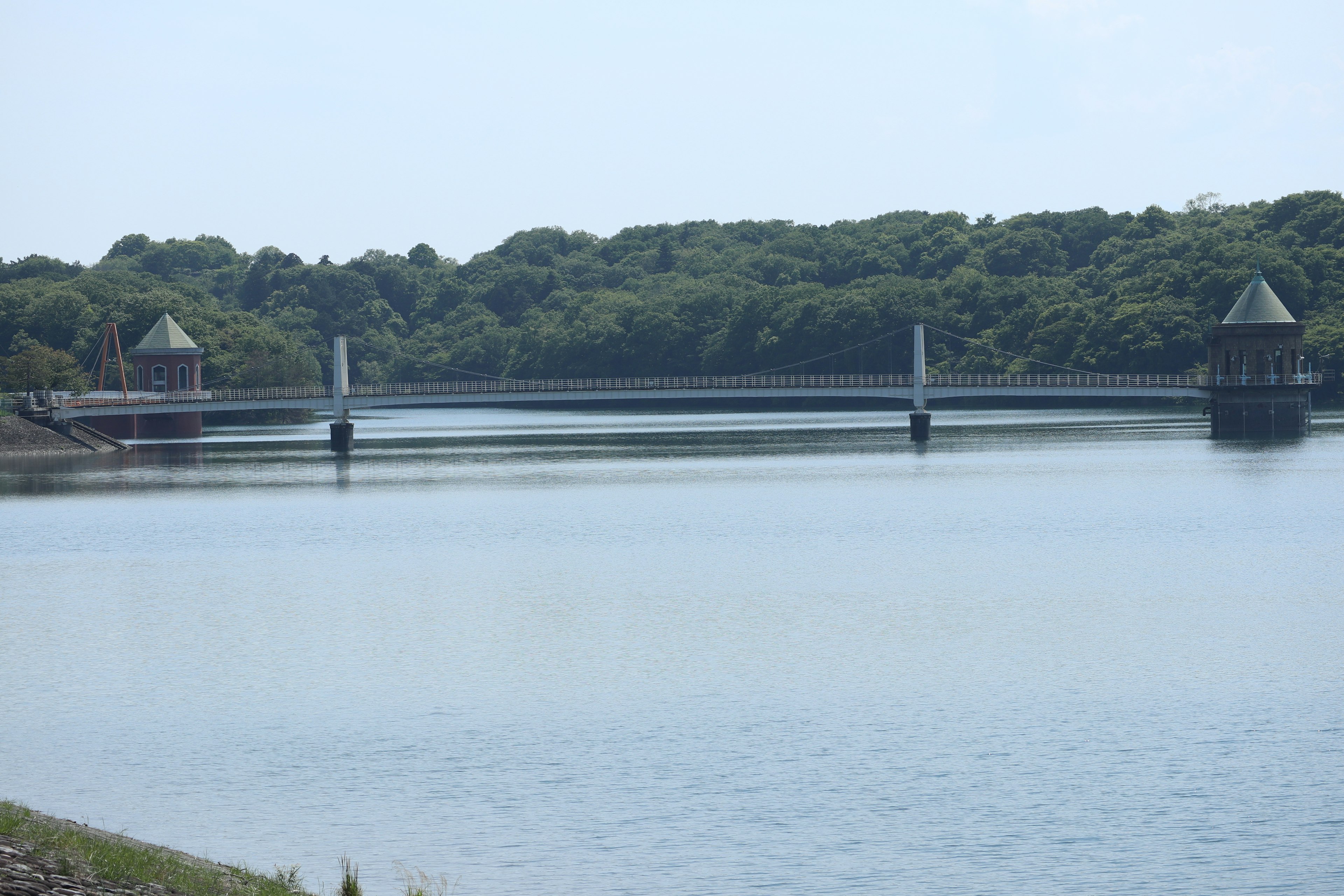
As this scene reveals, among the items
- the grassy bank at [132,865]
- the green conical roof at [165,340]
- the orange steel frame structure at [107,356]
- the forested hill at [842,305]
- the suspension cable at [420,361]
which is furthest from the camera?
the suspension cable at [420,361]

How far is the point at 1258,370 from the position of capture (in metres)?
99.1

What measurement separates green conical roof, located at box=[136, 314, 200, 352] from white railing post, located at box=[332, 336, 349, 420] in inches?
719

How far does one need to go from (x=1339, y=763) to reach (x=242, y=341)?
126375mm

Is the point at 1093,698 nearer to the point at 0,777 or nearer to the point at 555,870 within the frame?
the point at 555,870

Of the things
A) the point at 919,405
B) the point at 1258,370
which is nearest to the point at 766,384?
the point at 919,405

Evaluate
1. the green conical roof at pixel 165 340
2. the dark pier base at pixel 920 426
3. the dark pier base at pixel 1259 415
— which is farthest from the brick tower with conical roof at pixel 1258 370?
the green conical roof at pixel 165 340

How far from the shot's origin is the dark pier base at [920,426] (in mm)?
94938

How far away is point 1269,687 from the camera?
22656 mm

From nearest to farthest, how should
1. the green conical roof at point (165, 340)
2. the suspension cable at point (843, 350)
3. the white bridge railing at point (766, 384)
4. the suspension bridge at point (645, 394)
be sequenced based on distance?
the suspension bridge at point (645, 394)
the white bridge railing at point (766, 384)
the green conical roof at point (165, 340)
the suspension cable at point (843, 350)

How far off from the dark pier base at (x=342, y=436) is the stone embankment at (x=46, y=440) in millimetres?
15680

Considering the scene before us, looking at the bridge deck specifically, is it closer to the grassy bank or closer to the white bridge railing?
the white bridge railing

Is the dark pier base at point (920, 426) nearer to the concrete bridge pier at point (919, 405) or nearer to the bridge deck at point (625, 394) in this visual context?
the concrete bridge pier at point (919, 405)

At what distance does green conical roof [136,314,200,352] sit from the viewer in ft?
398

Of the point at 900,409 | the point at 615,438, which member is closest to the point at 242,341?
the point at 615,438
